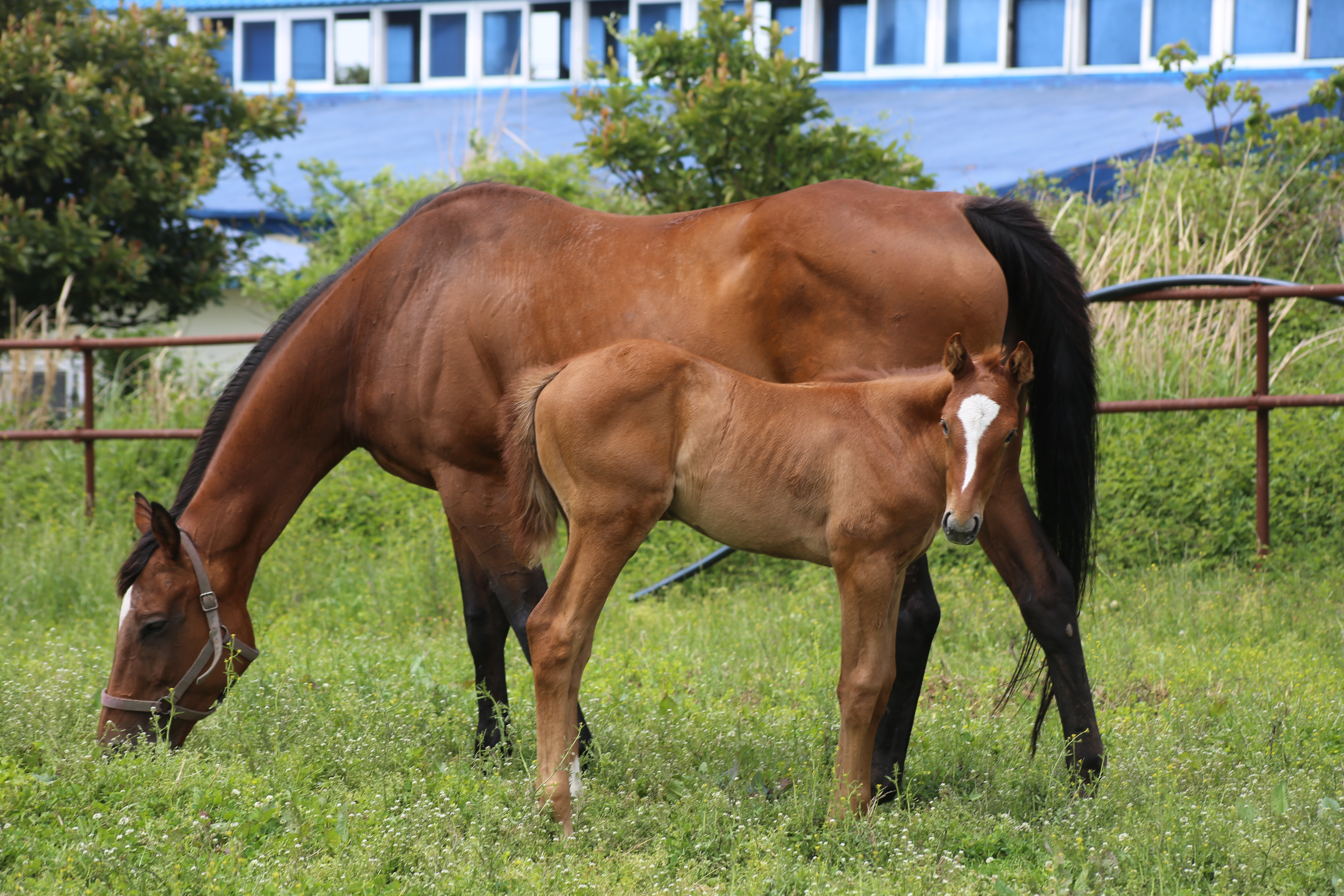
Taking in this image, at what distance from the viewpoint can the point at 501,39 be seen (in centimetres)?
1883

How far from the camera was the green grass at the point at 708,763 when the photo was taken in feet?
10.0

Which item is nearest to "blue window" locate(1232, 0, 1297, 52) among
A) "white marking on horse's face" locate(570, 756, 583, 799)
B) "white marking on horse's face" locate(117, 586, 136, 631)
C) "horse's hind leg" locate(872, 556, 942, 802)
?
"horse's hind leg" locate(872, 556, 942, 802)

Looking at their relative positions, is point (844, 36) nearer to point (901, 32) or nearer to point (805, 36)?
point (805, 36)

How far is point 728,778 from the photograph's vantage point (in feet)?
12.4

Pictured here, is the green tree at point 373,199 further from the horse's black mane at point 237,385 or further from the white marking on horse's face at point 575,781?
the white marking on horse's face at point 575,781

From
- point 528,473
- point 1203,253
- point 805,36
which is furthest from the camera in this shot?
point 805,36

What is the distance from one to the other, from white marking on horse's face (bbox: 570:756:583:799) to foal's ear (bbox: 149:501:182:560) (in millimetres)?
1710

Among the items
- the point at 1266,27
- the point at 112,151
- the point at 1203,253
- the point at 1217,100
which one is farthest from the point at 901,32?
the point at 112,151

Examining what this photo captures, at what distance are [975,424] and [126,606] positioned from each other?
3.06 m

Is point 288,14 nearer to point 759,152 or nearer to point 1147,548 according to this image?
point 759,152

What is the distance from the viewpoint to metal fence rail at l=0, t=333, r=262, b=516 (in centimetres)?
762

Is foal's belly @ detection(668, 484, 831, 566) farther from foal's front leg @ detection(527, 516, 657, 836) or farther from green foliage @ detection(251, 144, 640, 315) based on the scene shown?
green foliage @ detection(251, 144, 640, 315)

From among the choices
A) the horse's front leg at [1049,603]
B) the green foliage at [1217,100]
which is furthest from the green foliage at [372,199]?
the horse's front leg at [1049,603]

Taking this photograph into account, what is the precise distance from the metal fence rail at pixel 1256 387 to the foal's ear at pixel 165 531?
179 inches
